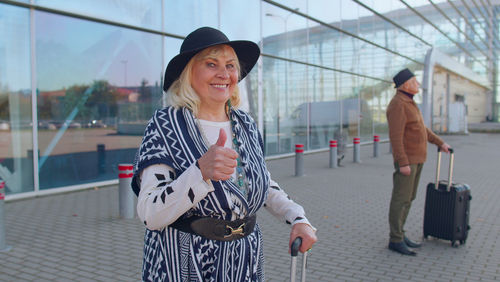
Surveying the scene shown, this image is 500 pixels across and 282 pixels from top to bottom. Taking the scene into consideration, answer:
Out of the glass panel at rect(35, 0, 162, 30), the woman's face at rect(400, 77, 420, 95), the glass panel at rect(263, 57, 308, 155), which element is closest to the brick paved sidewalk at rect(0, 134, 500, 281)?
the woman's face at rect(400, 77, 420, 95)

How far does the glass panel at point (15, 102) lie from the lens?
24.6 feet

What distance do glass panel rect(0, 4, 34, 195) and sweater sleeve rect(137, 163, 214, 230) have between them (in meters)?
7.14

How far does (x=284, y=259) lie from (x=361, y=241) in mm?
1176

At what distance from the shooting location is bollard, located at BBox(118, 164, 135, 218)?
19.6ft

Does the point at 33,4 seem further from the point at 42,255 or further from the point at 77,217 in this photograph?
the point at 42,255

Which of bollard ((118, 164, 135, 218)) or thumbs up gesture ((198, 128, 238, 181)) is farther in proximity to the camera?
bollard ((118, 164, 135, 218))

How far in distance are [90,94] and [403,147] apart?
6794mm

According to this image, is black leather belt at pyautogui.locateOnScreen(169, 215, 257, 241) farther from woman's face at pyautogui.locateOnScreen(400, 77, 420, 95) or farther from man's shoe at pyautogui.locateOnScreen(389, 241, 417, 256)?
woman's face at pyautogui.locateOnScreen(400, 77, 420, 95)

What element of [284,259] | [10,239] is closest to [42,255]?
[10,239]

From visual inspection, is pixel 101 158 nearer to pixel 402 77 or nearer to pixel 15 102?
pixel 15 102

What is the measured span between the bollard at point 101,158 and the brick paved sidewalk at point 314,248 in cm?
62

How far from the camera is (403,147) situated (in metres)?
4.59

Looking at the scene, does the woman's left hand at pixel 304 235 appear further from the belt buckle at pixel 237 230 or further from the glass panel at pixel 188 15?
the glass panel at pixel 188 15

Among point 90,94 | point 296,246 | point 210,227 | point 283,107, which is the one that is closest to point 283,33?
point 283,107
